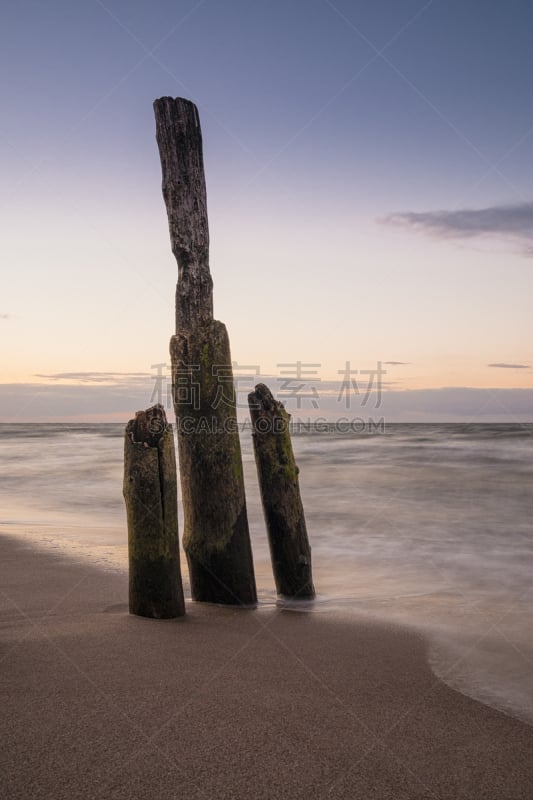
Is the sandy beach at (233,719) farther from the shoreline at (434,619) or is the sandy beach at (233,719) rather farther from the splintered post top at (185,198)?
the splintered post top at (185,198)

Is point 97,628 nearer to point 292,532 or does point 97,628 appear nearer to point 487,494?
point 292,532

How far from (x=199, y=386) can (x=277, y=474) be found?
1.05 meters

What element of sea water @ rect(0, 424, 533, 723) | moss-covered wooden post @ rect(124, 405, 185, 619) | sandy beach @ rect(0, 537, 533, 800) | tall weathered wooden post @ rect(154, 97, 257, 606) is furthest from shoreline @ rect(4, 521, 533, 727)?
moss-covered wooden post @ rect(124, 405, 185, 619)

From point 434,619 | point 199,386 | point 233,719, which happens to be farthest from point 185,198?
point 434,619

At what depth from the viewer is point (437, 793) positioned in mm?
2289

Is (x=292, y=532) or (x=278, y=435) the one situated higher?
(x=278, y=435)

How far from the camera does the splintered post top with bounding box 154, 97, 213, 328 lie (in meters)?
4.74

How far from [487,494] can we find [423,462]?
305 inches

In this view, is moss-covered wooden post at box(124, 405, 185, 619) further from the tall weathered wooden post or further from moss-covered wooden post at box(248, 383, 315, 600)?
moss-covered wooden post at box(248, 383, 315, 600)

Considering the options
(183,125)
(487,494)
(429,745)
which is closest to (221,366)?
(183,125)

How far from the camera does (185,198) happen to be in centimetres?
475

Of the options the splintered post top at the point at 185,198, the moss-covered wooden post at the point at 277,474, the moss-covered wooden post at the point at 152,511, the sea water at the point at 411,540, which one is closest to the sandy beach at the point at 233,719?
the moss-covered wooden post at the point at 152,511

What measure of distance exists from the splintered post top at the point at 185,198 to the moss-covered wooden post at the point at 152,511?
1.00 m

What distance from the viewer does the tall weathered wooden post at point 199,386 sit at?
4.67 m
